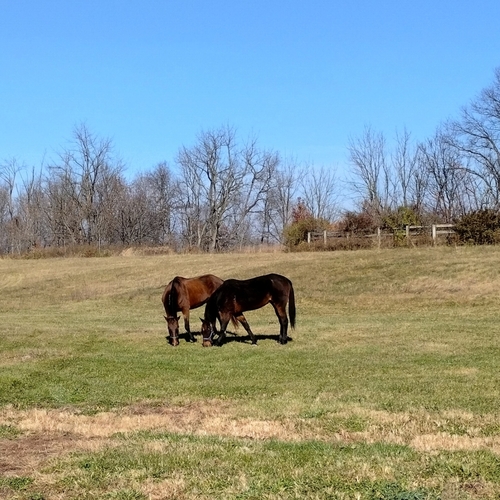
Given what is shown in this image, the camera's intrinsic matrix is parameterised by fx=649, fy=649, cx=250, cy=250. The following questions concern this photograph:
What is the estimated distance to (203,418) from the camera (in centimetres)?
901

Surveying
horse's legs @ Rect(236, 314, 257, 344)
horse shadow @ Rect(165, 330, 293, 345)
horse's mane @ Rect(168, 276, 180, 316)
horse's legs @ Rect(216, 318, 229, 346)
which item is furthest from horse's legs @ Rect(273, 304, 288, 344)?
horse's mane @ Rect(168, 276, 180, 316)

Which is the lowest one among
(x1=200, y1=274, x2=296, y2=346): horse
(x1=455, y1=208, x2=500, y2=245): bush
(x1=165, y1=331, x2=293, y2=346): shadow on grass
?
(x1=165, y1=331, x2=293, y2=346): shadow on grass

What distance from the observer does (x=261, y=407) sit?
950 cm

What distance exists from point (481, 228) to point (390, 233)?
7145mm

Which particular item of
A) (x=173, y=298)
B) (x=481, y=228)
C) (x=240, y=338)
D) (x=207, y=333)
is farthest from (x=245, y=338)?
(x=481, y=228)

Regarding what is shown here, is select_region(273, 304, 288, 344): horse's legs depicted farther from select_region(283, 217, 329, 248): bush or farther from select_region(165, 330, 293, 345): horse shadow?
select_region(283, 217, 329, 248): bush

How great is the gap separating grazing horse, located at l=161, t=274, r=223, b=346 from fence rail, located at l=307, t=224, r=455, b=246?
27532 mm

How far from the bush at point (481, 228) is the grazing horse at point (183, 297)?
2716cm

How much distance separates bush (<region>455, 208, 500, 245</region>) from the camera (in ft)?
134

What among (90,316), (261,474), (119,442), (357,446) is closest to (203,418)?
(119,442)

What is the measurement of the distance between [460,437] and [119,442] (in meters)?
3.72

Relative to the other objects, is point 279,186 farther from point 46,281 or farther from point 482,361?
point 482,361

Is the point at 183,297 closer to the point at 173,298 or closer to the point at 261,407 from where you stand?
the point at 173,298

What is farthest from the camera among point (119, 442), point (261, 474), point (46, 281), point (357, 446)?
point (46, 281)
